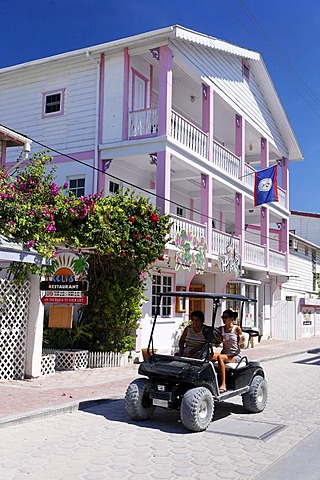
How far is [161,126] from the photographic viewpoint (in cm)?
1620

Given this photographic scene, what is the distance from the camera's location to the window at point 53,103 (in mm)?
18453

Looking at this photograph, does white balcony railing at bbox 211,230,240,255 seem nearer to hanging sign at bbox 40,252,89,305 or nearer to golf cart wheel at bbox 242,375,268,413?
hanging sign at bbox 40,252,89,305

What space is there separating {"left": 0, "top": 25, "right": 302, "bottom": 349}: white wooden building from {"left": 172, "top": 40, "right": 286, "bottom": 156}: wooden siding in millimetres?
60

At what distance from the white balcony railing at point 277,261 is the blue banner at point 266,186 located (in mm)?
4661

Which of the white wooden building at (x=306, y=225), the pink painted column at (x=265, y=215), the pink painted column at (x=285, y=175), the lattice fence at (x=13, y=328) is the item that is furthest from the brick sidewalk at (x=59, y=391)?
the white wooden building at (x=306, y=225)

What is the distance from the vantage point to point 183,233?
54.6ft

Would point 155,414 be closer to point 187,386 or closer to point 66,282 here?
point 187,386

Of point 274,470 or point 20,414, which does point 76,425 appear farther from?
point 274,470

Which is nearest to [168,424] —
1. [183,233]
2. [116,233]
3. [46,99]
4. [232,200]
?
[116,233]

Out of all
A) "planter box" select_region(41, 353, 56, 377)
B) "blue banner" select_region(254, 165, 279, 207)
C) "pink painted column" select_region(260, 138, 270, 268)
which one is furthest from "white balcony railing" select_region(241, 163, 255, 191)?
"planter box" select_region(41, 353, 56, 377)

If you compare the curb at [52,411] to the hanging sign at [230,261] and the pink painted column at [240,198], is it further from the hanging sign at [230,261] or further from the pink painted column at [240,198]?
the pink painted column at [240,198]

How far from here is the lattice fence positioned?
36.7 feet

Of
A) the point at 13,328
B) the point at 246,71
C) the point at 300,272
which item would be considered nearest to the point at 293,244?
the point at 300,272

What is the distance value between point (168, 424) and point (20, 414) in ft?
7.15
